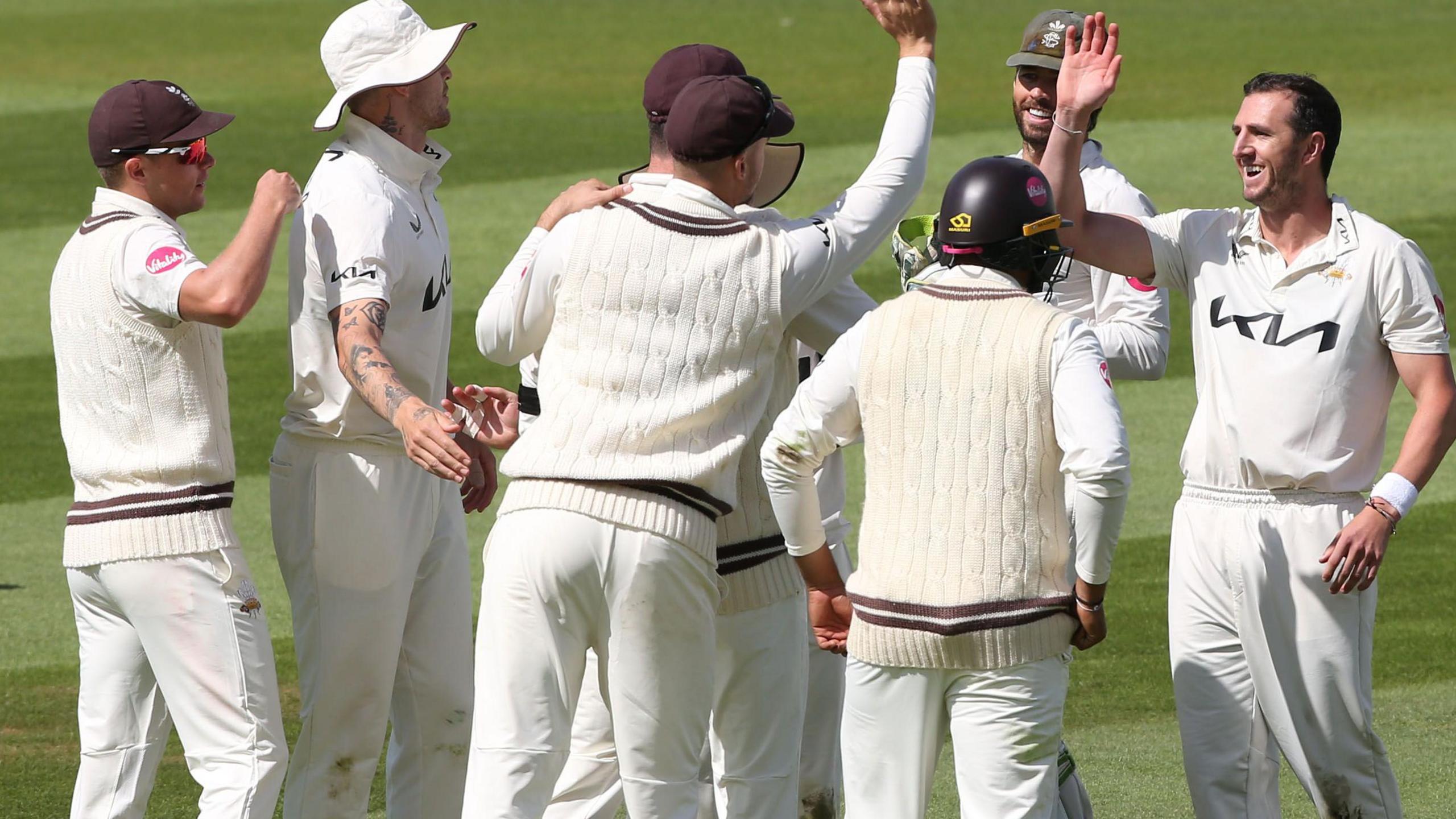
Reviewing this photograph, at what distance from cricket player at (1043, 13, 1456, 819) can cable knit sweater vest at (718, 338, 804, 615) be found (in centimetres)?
109

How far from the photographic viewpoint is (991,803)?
4145 millimetres

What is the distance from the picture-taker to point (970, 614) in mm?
4113

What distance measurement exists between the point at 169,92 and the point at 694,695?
6.95 feet

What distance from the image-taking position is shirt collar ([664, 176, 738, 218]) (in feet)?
14.5

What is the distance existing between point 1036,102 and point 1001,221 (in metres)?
2.13

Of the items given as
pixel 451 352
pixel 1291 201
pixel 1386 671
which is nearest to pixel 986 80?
pixel 451 352

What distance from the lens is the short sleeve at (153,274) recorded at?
4719mm

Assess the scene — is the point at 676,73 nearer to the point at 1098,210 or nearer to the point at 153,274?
the point at 153,274

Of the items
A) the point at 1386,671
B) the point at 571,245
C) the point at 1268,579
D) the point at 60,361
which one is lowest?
the point at 1386,671

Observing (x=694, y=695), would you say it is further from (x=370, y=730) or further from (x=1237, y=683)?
(x=1237, y=683)

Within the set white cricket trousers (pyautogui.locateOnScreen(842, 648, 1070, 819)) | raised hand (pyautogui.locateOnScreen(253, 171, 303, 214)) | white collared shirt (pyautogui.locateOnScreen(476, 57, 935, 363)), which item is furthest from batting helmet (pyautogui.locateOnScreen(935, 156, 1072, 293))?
raised hand (pyautogui.locateOnScreen(253, 171, 303, 214))

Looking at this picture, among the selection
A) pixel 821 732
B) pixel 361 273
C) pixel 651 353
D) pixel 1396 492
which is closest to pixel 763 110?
pixel 651 353

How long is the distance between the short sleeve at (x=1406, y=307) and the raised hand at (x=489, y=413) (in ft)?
7.20

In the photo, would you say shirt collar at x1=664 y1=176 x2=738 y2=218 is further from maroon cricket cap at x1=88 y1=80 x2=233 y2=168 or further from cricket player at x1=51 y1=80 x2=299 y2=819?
maroon cricket cap at x1=88 y1=80 x2=233 y2=168
